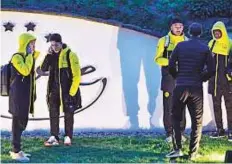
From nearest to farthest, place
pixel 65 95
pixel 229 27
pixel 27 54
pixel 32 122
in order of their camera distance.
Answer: pixel 27 54, pixel 65 95, pixel 32 122, pixel 229 27

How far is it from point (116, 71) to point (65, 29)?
3.51ft

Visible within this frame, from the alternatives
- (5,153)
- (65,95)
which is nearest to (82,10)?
(65,95)

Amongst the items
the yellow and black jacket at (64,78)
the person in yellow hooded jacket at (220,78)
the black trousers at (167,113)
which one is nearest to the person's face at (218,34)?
the person in yellow hooded jacket at (220,78)

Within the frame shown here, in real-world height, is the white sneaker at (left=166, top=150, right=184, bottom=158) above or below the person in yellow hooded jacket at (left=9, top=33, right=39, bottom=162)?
below

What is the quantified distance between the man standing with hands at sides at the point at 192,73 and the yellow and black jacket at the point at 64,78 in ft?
5.17

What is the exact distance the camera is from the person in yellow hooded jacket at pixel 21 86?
34.5ft

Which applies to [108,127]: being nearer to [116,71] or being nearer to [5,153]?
[116,71]

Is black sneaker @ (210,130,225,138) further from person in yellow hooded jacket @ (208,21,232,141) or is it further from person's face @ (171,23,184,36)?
person's face @ (171,23,184,36)

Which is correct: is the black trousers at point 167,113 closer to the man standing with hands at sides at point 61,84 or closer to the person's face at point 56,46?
the man standing with hands at sides at point 61,84

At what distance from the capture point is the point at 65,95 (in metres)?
11.5

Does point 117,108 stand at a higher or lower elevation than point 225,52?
lower

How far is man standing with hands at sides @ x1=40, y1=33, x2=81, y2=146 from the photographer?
37.6 ft

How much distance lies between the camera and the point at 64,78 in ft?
37.8

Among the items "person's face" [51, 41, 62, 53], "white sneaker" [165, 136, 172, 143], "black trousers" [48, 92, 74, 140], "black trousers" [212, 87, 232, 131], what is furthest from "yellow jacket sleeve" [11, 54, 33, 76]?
"black trousers" [212, 87, 232, 131]
